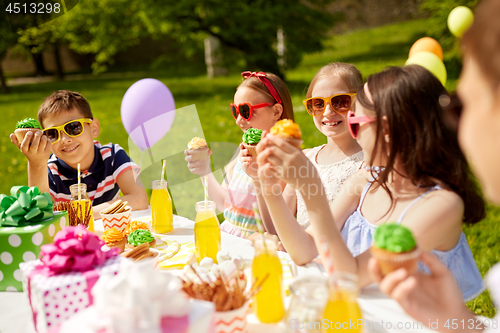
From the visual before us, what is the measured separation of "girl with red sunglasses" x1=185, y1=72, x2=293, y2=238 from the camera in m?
2.59

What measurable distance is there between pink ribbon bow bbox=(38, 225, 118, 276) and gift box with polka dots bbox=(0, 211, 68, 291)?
10.9 inches

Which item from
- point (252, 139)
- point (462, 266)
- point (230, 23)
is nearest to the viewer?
point (462, 266)

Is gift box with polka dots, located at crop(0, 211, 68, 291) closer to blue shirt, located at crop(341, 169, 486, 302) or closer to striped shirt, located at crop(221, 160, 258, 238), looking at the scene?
striped shirt, located at crop(221, 160, 258, 238)

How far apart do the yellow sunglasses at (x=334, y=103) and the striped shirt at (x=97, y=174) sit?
4.59ft

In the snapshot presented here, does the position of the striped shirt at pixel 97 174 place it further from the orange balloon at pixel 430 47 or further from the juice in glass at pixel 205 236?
the orange balloon at pixel 430 47

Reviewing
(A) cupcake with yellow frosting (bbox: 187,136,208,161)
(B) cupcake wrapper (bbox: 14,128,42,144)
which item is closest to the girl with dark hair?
(A) cupcake with yellow frosting (bbox: 187,136,208,161)

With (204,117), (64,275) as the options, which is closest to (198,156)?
(64,275)

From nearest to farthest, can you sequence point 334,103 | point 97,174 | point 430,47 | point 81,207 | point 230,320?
point 230,320
point 430,47
point 81,207
point 334,103
point 97,174

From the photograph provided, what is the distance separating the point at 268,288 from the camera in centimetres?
128

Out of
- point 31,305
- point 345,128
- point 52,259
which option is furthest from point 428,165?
point 31,305

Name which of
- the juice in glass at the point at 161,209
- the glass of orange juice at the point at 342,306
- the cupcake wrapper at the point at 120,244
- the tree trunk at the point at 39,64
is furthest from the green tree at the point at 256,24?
the tree trunk at the point at 39,64

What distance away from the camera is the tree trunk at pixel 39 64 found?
2564cm

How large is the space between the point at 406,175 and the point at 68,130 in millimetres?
2110

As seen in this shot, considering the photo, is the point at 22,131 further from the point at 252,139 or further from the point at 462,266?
the point at 462,266
